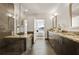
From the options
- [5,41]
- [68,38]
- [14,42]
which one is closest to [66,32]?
[68,38]

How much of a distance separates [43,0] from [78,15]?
2.28ft

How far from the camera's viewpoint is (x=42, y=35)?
8.56 ft

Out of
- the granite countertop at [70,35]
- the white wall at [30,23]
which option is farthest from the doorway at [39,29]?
the granite countertop at [70,35]

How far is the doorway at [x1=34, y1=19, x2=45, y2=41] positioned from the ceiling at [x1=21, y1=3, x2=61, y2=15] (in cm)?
15

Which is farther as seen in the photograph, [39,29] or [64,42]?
[39,29]

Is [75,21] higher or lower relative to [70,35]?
higher

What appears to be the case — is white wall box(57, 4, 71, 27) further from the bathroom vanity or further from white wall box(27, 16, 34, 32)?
white wall box(27, 16, 34, 32)

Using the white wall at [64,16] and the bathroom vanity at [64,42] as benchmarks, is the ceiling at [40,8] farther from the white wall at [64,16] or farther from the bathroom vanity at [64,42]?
the bathroom vanity at [64,42]

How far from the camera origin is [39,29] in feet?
8.60

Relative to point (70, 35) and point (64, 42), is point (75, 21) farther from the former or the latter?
point (64, 42)

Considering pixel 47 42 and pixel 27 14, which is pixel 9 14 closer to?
pixel 27 14

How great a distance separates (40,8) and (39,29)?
394 millimetres

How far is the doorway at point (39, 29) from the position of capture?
2586mm

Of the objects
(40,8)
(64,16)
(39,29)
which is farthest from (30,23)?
(64,16)
